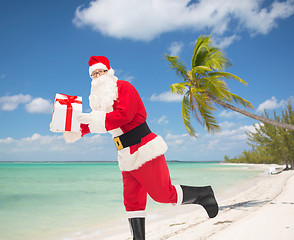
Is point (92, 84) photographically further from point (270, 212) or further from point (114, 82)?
point (270, 212)

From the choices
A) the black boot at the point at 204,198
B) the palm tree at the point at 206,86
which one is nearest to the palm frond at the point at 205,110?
the palm tree at the point at 206,86

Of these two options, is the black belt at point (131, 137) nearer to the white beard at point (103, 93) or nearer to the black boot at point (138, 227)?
the white beard at point (103, 93)

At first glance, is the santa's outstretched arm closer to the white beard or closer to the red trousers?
the white beard

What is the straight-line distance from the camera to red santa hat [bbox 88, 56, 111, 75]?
2.15 m

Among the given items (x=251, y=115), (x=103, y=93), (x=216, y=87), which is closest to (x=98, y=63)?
(x=103, y=93)

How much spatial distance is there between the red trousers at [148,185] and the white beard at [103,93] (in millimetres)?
541

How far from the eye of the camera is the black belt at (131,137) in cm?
196

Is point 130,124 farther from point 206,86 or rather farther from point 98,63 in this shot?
point 206,86

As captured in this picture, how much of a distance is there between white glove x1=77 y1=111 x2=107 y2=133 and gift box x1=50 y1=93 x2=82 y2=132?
0.16 ft

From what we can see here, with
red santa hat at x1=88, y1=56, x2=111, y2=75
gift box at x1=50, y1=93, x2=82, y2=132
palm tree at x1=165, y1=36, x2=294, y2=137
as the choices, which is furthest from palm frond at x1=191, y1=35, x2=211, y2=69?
gift box at x1=50, y1=93, x2=82, y2=132

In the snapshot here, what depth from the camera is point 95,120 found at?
6.09 ft

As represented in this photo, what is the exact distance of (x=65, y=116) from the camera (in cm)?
187

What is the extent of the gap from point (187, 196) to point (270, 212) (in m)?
2.06

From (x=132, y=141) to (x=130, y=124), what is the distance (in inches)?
5.2
